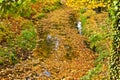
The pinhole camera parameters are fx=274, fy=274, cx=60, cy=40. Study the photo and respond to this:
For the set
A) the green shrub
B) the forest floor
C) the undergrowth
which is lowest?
the forest floor

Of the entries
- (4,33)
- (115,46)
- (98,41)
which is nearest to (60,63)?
(98,41)

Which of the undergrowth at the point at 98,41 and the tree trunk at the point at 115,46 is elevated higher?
the tree trunk at the point at 115,46

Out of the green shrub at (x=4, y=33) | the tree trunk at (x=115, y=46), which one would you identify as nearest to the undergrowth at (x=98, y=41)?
the tree trunk at (x=115, y=46)

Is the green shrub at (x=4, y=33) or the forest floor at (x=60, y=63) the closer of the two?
the forest floor at (x=60, y=63)

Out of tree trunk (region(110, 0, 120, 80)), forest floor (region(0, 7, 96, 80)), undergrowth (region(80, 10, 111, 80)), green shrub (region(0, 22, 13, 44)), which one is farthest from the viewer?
green shrub (region(0, 22, 13, 44))

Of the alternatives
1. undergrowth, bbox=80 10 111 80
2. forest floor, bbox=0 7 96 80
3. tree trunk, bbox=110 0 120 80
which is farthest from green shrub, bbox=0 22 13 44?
tree trunk, bbox=110 0 120 80

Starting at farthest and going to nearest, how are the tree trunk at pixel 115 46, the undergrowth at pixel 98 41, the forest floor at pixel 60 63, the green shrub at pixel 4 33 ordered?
the green shrub at pixel 4 33 < the forest floor at pixel 60 63 < the undergrowth at pixel 98 41 < the tree trunk at pixel 115 46

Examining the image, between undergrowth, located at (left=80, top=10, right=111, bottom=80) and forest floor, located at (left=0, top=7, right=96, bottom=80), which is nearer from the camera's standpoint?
undergrowth, located at (left=80, top=10, right=111, bottom=80)

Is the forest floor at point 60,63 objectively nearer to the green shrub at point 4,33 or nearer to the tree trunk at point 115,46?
the green shrub at point 4,33

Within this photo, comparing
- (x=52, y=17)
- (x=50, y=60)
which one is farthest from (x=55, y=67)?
(x=52, y=17)

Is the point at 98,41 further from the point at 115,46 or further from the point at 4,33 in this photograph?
the point at 115,46

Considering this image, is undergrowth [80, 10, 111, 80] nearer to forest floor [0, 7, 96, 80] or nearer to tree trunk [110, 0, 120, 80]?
forest floor [0, 7, 96, 80]

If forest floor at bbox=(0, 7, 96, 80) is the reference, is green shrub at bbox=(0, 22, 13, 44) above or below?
above

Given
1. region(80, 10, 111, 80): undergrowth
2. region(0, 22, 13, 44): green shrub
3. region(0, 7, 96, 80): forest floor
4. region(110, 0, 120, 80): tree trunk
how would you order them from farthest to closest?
1. region(0, 22, 13, 44): green shrub
2. region(0, 7, 96, 80): forest floor
3. region(80, 10, 111, 80): undergrowth
4. region(110, 0, 120, 80): tree trunk
